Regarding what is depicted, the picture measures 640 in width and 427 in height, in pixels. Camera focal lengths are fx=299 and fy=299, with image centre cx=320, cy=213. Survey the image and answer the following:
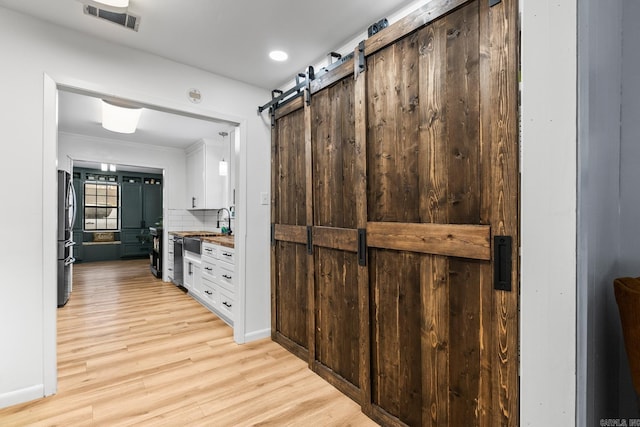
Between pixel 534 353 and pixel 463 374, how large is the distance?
41cm

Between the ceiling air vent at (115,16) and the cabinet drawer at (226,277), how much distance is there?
2301mm

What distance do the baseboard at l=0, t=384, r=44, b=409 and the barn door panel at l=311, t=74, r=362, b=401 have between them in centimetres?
188

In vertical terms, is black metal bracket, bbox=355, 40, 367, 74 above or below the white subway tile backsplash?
above

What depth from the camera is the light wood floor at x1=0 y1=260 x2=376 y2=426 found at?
72.9 inches

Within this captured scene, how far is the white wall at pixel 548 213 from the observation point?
998mm

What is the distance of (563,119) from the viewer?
1005 millimetres

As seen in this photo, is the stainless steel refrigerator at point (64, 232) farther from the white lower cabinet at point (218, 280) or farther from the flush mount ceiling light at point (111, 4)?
the flush mount ceiling light at point (111, 4)

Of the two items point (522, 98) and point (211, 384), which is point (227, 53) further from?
point (211, 384)

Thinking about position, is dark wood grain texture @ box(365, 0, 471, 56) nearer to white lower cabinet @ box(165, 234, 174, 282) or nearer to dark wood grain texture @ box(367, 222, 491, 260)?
dark wood grain texture @ box(367, 222, 491, 260)

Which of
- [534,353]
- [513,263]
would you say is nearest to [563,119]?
[513,263]

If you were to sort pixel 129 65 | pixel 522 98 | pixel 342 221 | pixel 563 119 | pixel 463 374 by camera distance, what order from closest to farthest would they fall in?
1. pixel 563 119
2. pixel 522 98
3. pixel 463 374
4. pixel 342 221
5. pixel 129 65

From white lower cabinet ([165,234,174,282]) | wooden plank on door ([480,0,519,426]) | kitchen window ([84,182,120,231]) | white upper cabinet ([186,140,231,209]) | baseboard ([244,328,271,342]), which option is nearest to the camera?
wooden plank on door ([480,0,519,426])

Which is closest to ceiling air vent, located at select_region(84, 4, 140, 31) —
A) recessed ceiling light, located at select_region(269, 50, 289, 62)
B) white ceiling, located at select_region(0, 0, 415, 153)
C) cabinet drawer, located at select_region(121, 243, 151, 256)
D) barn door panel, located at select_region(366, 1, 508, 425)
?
white ceiling, located at select_region(0, 0, 415, 153)

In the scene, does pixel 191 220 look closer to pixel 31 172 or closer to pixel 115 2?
pixel 31 172
